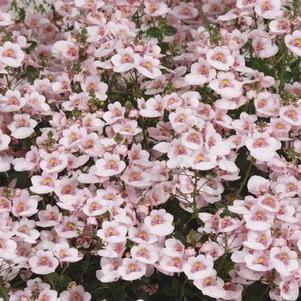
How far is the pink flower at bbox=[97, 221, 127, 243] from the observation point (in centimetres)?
163

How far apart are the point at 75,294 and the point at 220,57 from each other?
549 mm

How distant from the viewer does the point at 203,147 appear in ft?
5.50

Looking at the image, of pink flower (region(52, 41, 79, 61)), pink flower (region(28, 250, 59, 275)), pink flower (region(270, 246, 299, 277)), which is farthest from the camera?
pink flower (region(52, 41, 79, 61))

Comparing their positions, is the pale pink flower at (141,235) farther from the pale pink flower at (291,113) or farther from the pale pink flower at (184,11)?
the pale pink flower at (184,11)

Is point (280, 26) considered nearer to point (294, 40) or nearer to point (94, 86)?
point (294, 40)

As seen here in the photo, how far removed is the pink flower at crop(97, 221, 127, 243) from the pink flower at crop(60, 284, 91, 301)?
12 centimetres

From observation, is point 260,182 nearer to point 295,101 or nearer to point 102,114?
point 295,101

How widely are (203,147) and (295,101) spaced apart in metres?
0.25

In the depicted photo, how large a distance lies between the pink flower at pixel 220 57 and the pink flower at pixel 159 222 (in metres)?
0.34

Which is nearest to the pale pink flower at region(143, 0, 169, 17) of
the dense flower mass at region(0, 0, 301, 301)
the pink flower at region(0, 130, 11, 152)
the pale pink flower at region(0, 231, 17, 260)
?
the dense flower mass at region(0, 0, 301, 301)

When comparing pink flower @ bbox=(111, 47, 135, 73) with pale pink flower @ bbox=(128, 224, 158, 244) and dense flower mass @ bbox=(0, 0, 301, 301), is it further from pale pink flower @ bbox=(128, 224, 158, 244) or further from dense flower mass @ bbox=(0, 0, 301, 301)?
pale pink flower @ bbox=(128, 224, 158, 244)

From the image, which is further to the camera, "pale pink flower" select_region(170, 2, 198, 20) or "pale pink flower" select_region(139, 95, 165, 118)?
"pale pink flower" select_region(170, 2, 198, 20)

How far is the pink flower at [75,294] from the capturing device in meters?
1.70

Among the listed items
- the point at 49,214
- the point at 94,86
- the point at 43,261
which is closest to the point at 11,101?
the point at 94,86
